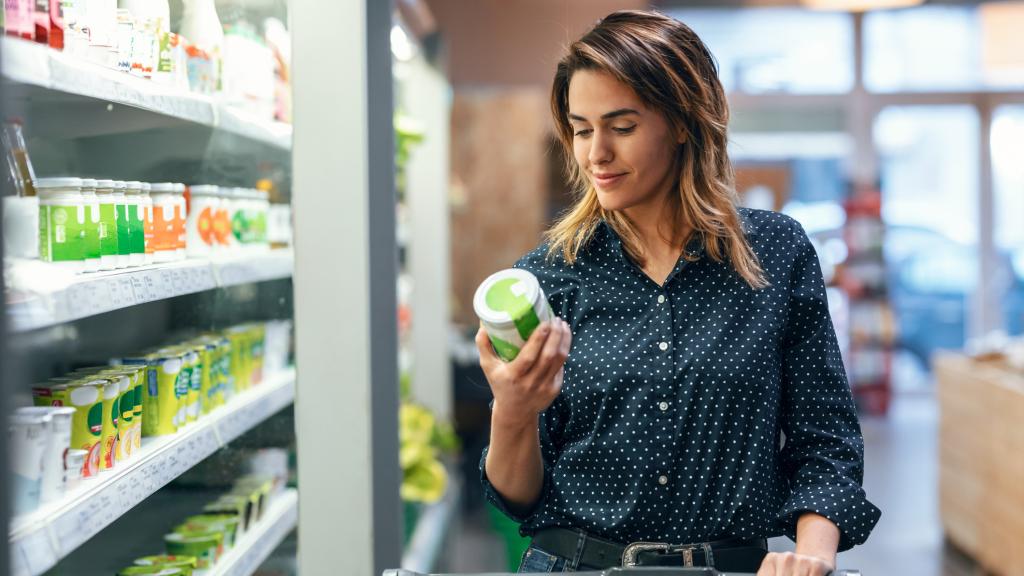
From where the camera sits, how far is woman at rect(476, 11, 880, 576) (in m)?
1.67

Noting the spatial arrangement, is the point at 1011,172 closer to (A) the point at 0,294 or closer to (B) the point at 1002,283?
(B) the point at 1002,283

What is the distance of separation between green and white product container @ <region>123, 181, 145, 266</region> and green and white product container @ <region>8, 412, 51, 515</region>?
420 mm

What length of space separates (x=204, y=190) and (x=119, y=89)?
610 millimetres

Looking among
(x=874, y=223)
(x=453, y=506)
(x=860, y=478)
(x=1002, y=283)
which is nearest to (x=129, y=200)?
(x=860, y=478)

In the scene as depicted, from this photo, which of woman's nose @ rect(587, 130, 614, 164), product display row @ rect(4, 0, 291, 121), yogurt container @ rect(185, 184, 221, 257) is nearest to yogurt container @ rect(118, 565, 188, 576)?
yogurt container @ rect(185, 184, 221, 257)

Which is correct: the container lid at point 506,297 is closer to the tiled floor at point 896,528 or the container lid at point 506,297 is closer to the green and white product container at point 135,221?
the green and white product container at point 135,221

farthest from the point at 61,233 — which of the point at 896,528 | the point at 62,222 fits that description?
the point at 896,528

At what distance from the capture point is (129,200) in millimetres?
2020

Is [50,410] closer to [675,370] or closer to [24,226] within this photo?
[24,226]

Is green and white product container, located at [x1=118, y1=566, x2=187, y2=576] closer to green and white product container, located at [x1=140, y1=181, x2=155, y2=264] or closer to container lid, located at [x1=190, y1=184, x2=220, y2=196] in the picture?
green and white product container, located at [x1=140, y1=181, x2=155, y2=264]

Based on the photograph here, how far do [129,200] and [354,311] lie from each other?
79 cm

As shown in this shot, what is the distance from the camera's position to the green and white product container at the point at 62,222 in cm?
171

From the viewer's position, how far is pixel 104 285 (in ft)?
5.86

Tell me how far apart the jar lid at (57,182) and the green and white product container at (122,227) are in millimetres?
144
